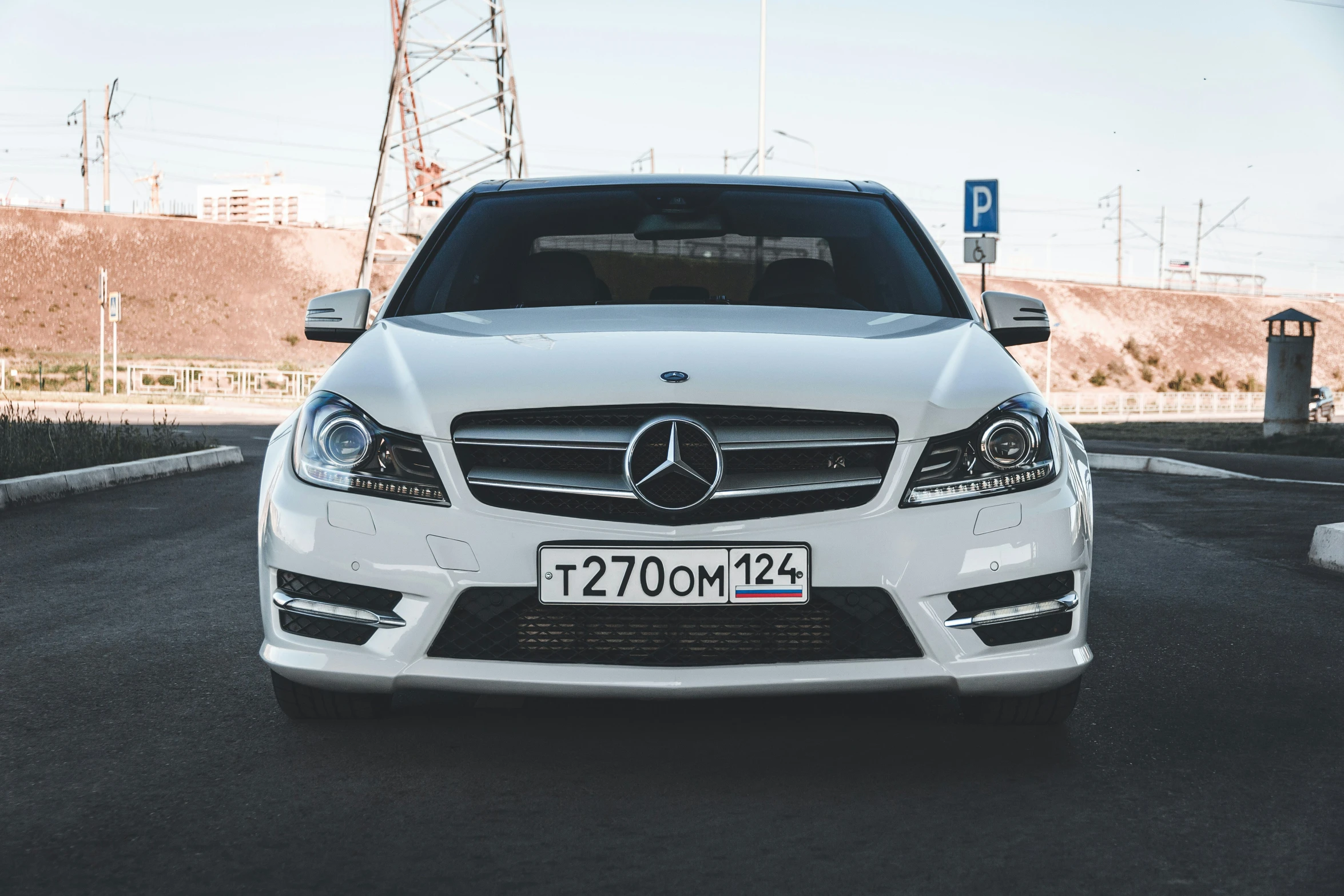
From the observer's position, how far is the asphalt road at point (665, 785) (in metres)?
2.61

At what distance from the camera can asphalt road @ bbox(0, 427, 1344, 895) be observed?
2.61m

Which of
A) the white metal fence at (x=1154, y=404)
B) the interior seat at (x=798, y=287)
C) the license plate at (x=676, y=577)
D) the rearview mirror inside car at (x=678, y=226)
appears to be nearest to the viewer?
the license plate at (x=676, y=577)

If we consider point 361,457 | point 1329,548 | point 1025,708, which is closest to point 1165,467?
point 1329,548

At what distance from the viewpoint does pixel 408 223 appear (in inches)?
1315

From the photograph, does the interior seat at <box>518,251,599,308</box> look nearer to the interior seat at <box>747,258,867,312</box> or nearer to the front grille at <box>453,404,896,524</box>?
the interior seat at <box>747,258,867,312</box>

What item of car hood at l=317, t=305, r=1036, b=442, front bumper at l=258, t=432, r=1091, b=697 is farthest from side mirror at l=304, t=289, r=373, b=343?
front bumper at l=258, t=432, r=1091, b=697

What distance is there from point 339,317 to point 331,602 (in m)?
1.41

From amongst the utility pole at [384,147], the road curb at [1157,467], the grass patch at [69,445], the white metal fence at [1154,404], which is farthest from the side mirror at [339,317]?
the white metal fence at [1154,404]

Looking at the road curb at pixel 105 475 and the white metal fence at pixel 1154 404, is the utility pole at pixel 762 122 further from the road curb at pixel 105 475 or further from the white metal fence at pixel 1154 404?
the road curb at pixel 105 475

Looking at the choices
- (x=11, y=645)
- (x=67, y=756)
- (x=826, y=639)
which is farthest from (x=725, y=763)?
→ (x=11, y=645)

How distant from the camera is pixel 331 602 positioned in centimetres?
324

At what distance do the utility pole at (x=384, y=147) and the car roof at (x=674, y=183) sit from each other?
24.5m

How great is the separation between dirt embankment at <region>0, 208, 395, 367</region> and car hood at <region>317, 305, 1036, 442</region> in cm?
7771

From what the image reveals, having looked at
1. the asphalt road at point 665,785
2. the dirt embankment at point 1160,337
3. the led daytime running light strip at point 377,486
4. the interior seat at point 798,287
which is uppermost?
the interior seat at point 798,287
